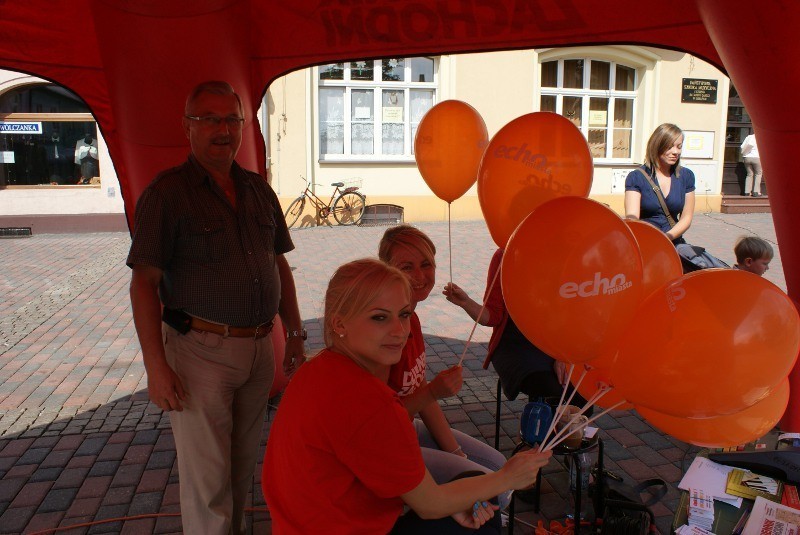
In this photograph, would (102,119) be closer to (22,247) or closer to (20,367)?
(20,367)

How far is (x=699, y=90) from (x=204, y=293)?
46.6 feet

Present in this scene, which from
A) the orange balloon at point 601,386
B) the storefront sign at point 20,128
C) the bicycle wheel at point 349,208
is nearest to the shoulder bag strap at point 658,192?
the orange balloon at point 601,386

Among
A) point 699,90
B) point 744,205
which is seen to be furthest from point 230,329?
point 744,205

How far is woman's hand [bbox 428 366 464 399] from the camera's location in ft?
6.97

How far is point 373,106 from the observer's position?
43.0 ft

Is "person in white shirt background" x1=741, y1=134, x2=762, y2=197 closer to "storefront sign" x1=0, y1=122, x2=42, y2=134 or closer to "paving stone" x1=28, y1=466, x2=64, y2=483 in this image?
"paving stone" x1=28, y1=466, x2=64, y2=483

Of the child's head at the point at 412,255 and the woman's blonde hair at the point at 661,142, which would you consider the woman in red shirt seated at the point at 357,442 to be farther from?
the woman's blonde hair at the point at 661,142

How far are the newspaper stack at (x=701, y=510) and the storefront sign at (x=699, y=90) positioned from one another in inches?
537

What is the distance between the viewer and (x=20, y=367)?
5035 mm

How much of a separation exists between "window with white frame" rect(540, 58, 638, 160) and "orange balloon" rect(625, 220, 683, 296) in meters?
11.9

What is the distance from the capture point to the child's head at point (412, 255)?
8.43 feet

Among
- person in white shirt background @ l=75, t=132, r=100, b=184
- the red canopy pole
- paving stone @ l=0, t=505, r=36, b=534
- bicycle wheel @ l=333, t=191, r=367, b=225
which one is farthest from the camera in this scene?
bicycle wheel @ l=333, t=191, r=367, b=225

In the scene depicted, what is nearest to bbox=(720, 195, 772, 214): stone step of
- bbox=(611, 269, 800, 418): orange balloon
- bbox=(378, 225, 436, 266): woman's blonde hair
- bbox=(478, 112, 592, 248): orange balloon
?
bbox=(478, 112, 592, 248): orange balloon

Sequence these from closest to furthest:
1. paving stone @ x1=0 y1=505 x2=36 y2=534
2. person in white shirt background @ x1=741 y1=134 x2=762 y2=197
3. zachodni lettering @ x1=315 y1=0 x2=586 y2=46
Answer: paving stone @ x1=0 y1=505 x2=36 y2=534 → zachodni lettering @ x1=315 y1=0 x2=586 y2=46 → person in white shirt background @ x1=741 y1=134 x2=762 y2=197
